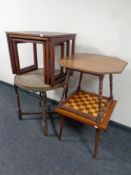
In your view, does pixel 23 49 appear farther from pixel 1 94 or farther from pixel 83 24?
pixel 83 24

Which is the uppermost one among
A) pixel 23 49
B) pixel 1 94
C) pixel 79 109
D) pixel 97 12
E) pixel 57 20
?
pixel 97 12

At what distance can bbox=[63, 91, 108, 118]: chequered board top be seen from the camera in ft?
4.42

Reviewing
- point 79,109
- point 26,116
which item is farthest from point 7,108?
point 79,109

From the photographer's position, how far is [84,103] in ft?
4.75

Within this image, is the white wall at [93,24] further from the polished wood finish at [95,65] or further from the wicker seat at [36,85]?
the wicker seat at [36,85]

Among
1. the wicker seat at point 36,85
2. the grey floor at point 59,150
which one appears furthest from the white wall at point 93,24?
the wicker seat at point 36,85

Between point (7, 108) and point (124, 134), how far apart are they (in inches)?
53.7

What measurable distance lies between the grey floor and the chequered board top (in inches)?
15.8

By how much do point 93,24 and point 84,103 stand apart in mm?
701

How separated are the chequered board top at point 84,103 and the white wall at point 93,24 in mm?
249

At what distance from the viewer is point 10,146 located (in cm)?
154

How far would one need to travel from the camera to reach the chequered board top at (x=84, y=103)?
135 centimetres

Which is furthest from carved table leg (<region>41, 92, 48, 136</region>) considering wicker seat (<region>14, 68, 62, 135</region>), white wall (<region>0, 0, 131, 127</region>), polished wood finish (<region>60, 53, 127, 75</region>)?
white wall (<region>0, 0, 131, 127</region>)

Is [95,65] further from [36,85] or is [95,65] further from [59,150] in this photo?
[59,150]
